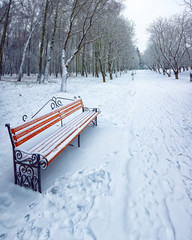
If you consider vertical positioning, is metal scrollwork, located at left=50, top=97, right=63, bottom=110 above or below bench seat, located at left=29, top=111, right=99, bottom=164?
above

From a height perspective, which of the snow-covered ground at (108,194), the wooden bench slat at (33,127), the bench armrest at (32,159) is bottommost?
the snow-covered ground at (108,194)

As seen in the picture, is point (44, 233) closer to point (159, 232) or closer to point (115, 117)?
point (159, 232)

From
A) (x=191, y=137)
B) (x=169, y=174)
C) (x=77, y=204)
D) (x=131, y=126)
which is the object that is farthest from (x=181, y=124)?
(x=77, y=204)

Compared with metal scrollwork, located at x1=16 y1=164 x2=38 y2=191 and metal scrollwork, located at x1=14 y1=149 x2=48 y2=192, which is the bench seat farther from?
metal scrollwork, located at x1=16 y1=164 x2=38 y2=191

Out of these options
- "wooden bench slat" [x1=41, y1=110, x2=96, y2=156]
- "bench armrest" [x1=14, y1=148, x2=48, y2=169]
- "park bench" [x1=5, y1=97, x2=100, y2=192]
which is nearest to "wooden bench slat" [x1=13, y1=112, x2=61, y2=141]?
"park bench" [x1=5, y1=97, x2=100, y2=192]

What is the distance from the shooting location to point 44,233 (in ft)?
5.86

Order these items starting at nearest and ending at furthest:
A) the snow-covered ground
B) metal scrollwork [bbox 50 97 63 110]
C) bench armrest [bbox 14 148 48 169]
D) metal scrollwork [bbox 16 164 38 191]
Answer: the snow-covered ground
bench armrest [bbox 14 148 48 169]
metal scrollwork [bbox 16 164 38 191]
metal scrollwork [bbox 50 97 63 110]

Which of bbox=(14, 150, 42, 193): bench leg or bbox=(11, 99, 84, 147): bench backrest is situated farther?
bbox=(11, 99, 84, 147): bench backrest

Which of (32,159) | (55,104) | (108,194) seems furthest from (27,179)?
(55,104)

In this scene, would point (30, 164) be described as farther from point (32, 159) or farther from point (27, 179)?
point (27, 179)

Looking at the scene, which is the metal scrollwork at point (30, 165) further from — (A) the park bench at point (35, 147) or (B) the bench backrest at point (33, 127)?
(B) the bench backrest at point (33, 127)

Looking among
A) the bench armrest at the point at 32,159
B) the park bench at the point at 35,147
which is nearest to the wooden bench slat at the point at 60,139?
the park bench at the point at 35,147

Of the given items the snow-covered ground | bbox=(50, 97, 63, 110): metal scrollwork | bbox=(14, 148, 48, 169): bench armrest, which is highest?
bbox=(50, 97, 63, 110): metal scrollwork

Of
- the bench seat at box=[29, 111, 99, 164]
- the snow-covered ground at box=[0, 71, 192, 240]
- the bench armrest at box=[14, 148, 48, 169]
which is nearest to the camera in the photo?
the snow-covered ground at box=[0, 71, 192, 240]
